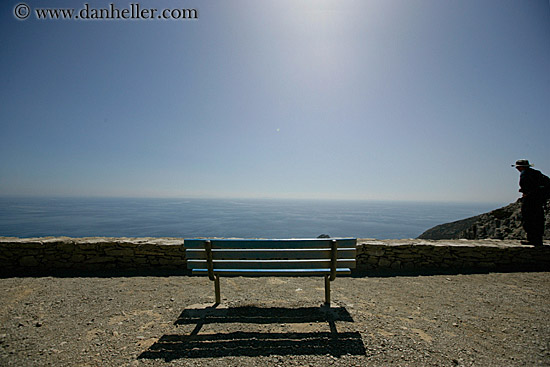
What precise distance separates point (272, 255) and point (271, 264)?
17 centimetres

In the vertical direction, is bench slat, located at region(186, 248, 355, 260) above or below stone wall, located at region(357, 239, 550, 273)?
above

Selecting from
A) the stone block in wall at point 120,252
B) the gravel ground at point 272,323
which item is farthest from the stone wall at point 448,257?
the stone block in wall at point 120,252

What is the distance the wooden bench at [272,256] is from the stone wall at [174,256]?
198 cm

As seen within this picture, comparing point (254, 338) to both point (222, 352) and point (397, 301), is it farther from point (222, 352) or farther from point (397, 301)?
point (397, 301)

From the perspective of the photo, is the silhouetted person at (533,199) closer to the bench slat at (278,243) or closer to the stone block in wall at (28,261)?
the bench slat at (278,243)

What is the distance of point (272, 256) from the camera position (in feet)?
10.1

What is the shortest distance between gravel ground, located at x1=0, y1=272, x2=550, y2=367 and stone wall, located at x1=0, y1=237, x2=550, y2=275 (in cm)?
55

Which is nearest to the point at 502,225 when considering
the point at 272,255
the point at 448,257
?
the point at 448,257

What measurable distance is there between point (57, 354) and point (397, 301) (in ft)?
13.6

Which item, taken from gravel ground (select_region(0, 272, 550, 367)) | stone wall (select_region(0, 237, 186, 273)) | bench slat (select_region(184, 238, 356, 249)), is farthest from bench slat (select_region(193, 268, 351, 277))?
stone wall (select_region(0, 237, 186, 273))

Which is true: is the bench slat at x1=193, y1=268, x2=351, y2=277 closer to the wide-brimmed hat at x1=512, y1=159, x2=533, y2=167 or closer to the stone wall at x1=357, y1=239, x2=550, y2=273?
the stone wall at x1=357, y1=239, x2=550, y2=273

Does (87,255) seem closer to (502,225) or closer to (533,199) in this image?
(533,199)

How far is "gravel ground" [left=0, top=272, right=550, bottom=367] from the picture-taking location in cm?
222

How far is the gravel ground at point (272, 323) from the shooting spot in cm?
222
